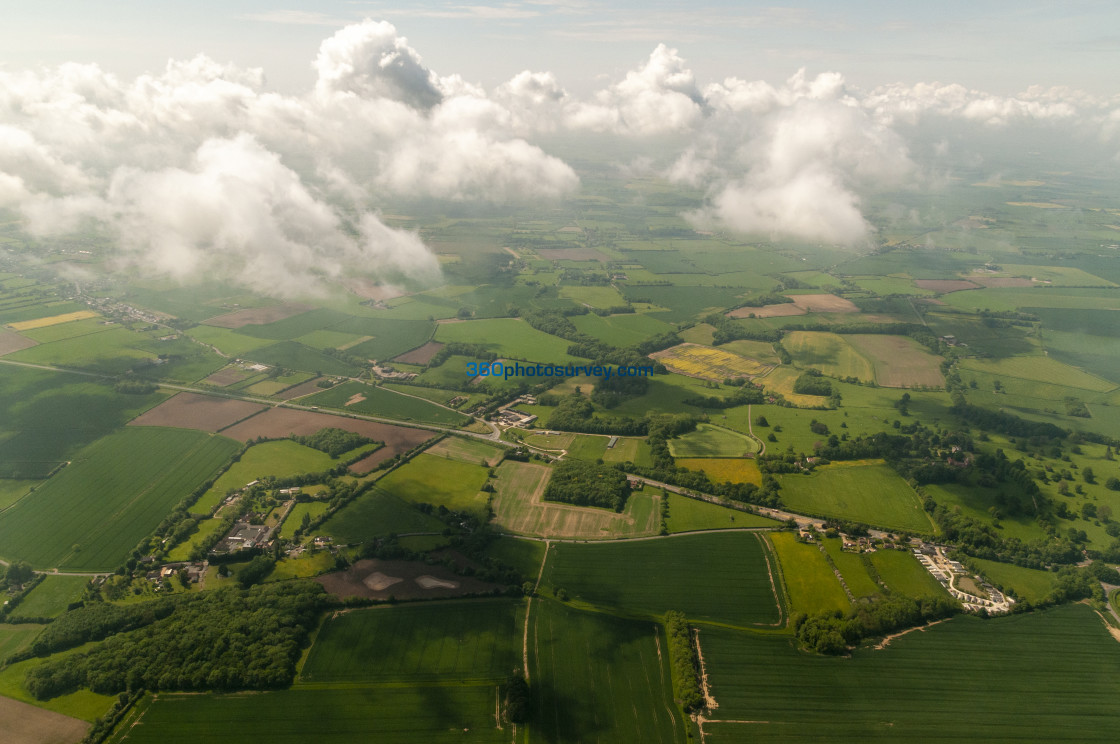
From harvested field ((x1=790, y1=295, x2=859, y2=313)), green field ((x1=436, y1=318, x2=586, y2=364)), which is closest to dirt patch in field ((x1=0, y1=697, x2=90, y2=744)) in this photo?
green field ((x1=436, y1=318, x2=586, y2=364))

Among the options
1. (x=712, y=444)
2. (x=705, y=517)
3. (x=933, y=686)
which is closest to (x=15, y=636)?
(x=705, y=517)

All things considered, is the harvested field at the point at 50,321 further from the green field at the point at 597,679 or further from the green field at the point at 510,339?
the green field at the point at 597,679

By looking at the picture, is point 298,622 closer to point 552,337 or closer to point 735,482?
point 735,482

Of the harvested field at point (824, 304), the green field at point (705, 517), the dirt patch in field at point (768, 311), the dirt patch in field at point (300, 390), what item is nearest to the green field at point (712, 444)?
the green field at point (705, 517)

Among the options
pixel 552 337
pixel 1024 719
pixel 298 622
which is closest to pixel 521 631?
pixel 298 622

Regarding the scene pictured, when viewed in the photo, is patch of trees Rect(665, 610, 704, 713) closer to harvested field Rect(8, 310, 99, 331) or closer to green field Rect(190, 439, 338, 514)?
green field Rect(190, 439, 338, 514)

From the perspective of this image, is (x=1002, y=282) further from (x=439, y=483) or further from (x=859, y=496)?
(x=439, y=483)
